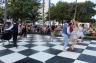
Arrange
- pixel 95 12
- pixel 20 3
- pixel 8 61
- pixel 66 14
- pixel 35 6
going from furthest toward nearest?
pixel 95 12 → pixel 66 14 → pixel 35 6 → pixel 20 3 → pixel 8 61

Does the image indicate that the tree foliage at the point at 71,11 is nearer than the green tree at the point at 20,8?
No

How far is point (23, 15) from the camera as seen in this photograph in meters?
18.7

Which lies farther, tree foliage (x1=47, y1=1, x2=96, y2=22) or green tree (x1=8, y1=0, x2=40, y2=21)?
tree foliage (x1=47, y1=1, x2=96, y2=22)

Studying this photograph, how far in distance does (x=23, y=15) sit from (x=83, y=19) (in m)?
20.4

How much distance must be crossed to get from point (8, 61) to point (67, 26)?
118 inches

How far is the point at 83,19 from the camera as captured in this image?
3609cm

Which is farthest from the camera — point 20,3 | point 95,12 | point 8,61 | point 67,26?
point 95,12

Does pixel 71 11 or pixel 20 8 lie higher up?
pixel 71 11

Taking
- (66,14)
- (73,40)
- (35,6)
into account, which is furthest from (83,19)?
(73,40)

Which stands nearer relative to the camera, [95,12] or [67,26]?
[67,26]

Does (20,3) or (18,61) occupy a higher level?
(20,3)

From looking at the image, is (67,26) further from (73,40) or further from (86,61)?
(86,61)

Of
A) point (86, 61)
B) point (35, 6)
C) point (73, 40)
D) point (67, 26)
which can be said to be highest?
point (35, 6)

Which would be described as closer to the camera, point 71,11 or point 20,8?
point 20,8
